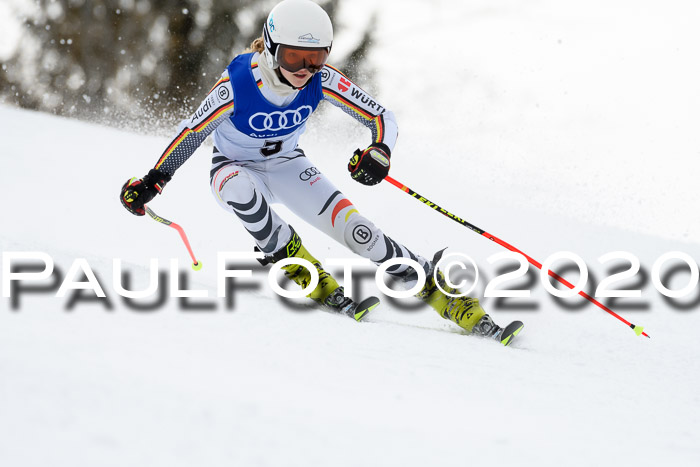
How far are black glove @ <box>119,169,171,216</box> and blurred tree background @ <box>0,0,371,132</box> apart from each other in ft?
40.2

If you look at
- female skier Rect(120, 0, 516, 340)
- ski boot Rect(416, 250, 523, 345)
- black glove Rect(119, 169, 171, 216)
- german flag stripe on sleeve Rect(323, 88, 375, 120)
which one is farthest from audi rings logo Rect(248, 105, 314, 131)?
ski boot Rect(416, 250, 523, 345)

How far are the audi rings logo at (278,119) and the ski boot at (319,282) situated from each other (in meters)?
0.50

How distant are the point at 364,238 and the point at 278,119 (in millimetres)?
656

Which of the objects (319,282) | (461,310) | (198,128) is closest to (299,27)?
(198,128)

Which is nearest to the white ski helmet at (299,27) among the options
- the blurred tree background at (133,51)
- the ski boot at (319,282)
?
the ski boot at (319,282)

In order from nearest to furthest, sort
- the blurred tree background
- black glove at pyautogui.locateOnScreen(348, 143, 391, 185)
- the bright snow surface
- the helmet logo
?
the bright snow surface
the helmet logo
black glove at pyautogui.locateOnScreen(348, 143, 391, 185)
the blurred tree background

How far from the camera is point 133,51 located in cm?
1538

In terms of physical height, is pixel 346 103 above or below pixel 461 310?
above

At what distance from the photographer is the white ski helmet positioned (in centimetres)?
269

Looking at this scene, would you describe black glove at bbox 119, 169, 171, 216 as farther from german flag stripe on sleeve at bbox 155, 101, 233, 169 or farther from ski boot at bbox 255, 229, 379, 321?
ski boot at bbox 255, 229, 379, 321

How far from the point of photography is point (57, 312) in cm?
209

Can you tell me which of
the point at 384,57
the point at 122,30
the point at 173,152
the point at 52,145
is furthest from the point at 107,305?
the point at 122,30

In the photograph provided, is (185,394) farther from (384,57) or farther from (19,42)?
(19,42)

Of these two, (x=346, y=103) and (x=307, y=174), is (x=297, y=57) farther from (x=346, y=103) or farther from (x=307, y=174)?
(x=307, y=174)
